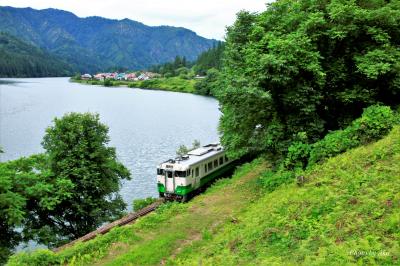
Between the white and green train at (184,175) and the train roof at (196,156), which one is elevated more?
the train roof at (196,156)

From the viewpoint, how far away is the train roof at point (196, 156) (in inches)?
1181

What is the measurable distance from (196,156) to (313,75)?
14.0 metres

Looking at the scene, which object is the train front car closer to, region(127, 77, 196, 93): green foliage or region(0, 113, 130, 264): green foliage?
region(0, 113, 130, 264): green foliage

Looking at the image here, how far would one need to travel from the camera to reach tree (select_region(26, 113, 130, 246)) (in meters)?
27.1

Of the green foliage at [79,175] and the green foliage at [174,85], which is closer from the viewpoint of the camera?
the green foliage at [79,175]

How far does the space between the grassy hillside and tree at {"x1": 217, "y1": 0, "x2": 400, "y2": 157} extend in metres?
3.97

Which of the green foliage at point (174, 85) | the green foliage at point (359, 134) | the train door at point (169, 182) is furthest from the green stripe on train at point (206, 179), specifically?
the green foliage at point (174, 85)

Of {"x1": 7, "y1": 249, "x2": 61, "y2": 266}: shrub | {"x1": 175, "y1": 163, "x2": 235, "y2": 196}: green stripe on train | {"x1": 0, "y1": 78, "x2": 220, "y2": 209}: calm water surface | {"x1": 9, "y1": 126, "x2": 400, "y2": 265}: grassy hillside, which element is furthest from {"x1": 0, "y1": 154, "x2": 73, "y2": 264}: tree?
{"x1": 0, "y1": 78, "x2": 220, "y2": 209}: calm water surface

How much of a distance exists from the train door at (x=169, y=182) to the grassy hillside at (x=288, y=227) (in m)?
7.63

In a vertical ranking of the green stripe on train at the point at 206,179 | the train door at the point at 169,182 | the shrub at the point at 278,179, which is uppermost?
the shrub at the point at 278,179

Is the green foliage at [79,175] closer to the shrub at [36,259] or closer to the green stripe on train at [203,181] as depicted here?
the green stripe on train at [203,181]

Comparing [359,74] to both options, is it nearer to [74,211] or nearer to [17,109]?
[74,211]

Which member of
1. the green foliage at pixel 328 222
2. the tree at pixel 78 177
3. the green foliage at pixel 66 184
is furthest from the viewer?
the tree at pixel 78 177

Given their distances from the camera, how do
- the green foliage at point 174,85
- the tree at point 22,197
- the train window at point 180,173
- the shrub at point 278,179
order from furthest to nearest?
the green foliage at point 174,85
the train window at point 180,173
the tree at point 22,197
the shrub at point 278,179
